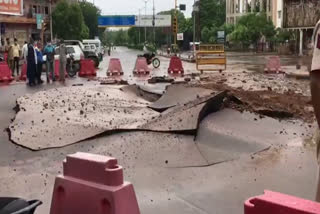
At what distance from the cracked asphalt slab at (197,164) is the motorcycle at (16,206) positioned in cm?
202

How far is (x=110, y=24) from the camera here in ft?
297

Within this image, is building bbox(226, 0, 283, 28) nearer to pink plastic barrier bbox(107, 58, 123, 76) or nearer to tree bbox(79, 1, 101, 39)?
tree bbox(79, 1, 101, 39)

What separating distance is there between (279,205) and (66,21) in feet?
233

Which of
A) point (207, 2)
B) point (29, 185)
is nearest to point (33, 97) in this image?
point (29, 185)

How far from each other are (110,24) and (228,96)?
8250cm

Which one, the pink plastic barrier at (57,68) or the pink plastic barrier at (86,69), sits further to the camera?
the pink plastic barrier at (86,69)

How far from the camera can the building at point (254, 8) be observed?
76.7 m

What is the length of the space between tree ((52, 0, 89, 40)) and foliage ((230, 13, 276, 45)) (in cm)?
2074

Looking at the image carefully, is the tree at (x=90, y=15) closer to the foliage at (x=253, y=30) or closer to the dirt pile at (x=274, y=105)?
the foliage at (x=253, y=30)

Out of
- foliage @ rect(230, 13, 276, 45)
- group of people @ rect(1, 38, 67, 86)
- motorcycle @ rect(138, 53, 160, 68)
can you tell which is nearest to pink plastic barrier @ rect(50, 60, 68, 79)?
group of people @ rect(1, 38, 67, 86)

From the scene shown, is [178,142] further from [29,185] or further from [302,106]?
[302,106]

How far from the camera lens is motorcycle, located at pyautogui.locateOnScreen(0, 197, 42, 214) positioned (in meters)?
2.94

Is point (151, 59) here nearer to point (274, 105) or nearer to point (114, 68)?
point (114, 68)

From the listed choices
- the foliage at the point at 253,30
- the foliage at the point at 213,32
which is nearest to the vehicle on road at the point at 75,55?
the foliage at the point at 253,30
